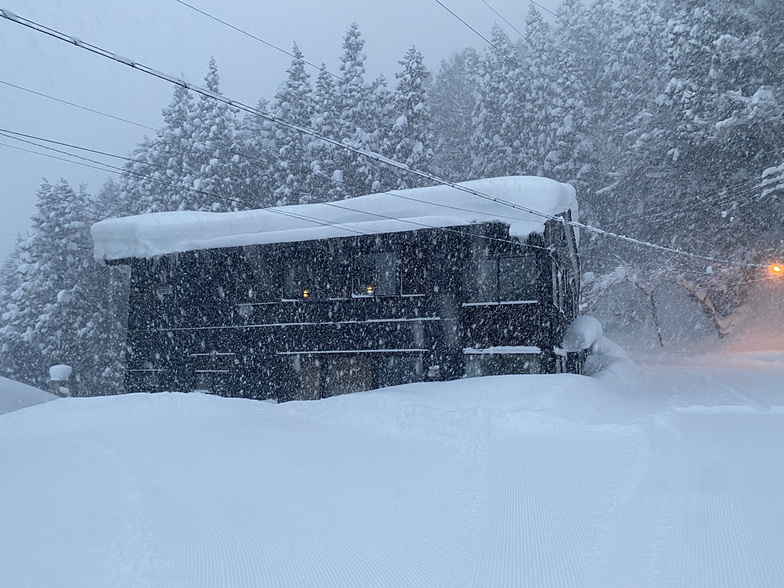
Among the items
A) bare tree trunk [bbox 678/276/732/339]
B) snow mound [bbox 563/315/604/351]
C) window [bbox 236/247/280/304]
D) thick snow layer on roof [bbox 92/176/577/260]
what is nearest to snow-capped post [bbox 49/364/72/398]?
thick snow layer on roof [bbox 92/176/577/260]

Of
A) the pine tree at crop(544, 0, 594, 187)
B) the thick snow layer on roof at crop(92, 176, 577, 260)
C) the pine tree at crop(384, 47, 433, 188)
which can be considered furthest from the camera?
the pine tree at crop(384, 47, 433, 188)

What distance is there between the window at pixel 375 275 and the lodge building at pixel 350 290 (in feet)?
0.09

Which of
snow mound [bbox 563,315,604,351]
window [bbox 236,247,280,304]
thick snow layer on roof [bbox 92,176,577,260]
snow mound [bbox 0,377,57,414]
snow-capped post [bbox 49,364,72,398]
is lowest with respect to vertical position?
snow-capped post [bbox 49,364,72,398]

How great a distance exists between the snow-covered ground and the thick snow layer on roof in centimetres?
559

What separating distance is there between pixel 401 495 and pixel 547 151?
25.8 metres

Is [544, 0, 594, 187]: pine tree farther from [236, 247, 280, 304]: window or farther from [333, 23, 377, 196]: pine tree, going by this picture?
[236, 247, 280, 304]: window

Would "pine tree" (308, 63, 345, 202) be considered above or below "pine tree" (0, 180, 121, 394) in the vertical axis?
above

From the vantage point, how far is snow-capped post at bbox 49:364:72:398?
20.3m

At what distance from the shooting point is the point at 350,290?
15250 millimetres

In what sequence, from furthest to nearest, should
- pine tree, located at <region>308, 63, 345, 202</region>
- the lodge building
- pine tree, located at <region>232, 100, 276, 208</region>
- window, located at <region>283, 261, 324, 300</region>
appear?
pine tree, located at <region>232, 100, 276, 208</region>
pine tree, located at <region>308, 63, 345, 202</region>
window, located at <region>283, 261, 324, 300</region>
the lodge building

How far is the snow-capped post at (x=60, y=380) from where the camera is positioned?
20312 mm

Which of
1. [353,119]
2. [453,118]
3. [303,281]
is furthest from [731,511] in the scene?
[453,118]

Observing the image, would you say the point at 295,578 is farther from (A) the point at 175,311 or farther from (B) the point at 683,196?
(B) the point at 683,196

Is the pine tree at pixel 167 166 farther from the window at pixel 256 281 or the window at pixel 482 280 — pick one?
the window at pixel 482 280
